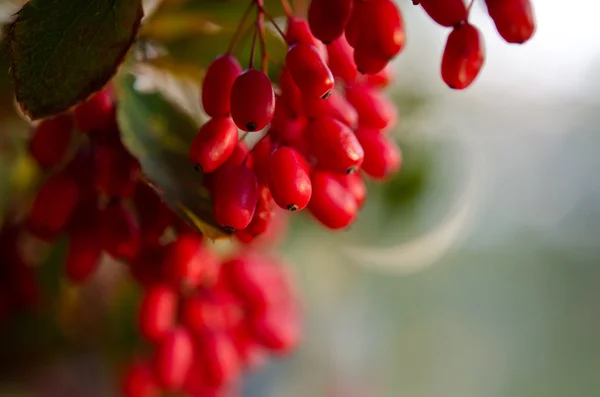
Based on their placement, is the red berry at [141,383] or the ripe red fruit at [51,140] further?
the red berry at [141,383]

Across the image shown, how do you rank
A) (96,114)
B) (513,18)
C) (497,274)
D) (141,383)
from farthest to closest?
1. (497,274)
2. (141,383)
3. (96,114)
4. (513,18)

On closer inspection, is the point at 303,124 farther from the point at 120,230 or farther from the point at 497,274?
the point at 497,274

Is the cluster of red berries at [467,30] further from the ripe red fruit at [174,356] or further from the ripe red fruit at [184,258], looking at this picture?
the ripe red fruit at [174,356]

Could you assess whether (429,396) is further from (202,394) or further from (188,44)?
(188,44)

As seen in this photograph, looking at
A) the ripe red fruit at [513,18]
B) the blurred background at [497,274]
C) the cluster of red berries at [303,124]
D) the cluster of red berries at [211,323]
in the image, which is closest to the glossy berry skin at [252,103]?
the cluster of red berries at [303,124]

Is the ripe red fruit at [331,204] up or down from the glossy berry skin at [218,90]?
down

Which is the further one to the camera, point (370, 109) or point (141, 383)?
point (141, 383)

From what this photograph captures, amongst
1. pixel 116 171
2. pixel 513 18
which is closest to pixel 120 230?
pixel 116 171

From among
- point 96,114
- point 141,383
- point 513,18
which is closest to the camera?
point 513,18
